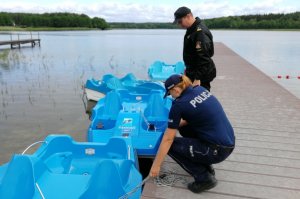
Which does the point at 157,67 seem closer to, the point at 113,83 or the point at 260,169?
the point at 113,83

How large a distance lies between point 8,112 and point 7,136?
7.14 ft

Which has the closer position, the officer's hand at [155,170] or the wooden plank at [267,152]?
the officer's hand at [155,170]

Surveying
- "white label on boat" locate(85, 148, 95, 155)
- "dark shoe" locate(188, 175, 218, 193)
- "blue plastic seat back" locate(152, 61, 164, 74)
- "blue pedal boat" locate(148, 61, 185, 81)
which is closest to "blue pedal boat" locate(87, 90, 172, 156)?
"white label on boat" locate(85, 148, 95, 155)

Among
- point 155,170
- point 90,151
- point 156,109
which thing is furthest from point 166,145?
point 156,109

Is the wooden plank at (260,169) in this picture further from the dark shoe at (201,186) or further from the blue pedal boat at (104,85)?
the blue pedal boat at (104,85)

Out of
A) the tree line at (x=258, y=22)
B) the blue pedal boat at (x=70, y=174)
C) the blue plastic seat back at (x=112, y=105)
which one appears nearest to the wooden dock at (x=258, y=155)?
the blue pedal boat at (x=70, y=174)

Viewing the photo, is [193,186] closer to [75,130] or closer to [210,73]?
[210,73]

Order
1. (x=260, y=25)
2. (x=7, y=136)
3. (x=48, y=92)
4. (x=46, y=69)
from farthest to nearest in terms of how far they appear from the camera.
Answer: (x=260, y=25), (x=46, y=69), (x=48, y=92), (x=7, y=136)

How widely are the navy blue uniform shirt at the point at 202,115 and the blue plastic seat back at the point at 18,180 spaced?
140cm

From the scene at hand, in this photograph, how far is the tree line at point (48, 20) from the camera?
86988 millimetres

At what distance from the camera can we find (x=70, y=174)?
3395 mm

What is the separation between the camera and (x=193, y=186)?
3102 millimetres

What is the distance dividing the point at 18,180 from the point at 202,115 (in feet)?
5.89

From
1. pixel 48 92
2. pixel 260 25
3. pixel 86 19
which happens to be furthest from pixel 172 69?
pixel 86 19
